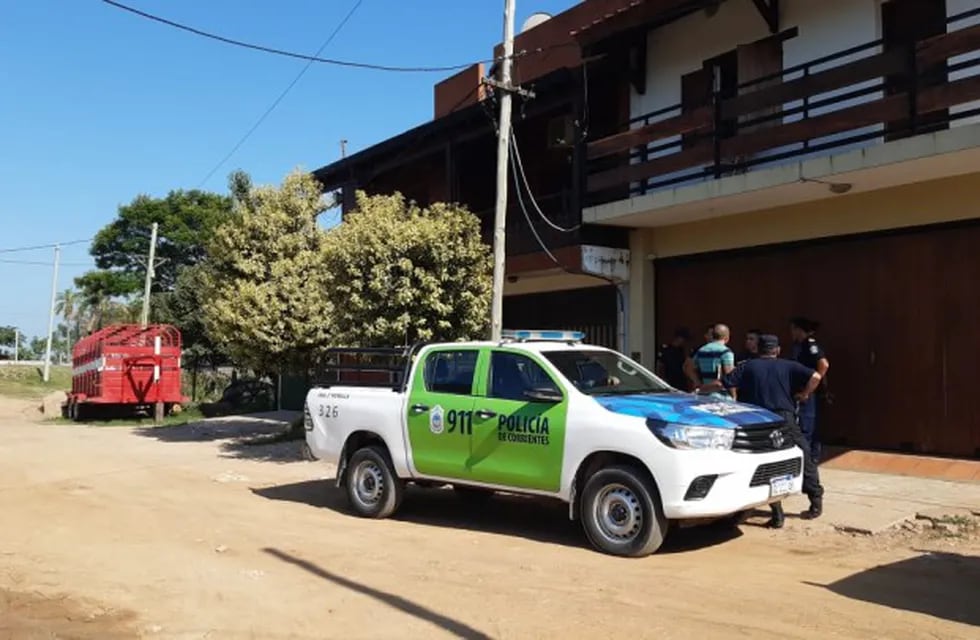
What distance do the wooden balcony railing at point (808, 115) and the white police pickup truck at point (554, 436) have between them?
455 cm

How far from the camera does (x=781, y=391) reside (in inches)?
327

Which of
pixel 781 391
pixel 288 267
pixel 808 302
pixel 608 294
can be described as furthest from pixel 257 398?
pixel 781 391

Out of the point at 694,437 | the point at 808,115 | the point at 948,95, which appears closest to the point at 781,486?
the point at 694,437

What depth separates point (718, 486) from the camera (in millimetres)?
6914

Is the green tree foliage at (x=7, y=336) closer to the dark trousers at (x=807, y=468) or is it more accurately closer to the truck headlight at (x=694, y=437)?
the dark trousers at (x=807, y=468)

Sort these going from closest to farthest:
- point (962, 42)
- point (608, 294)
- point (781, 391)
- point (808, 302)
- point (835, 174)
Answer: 1. point (781, 391)
2. point (962, 42)
3. point (835, 174)
4. point (808, 302)
5. point (608, 294)

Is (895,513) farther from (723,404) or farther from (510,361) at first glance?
(510,361)

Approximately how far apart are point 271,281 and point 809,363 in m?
11.1

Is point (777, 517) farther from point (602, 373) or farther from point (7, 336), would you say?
point (7, 336)

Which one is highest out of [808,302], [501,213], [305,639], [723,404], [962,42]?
[962,42]

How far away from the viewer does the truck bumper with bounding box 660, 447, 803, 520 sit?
686 cm

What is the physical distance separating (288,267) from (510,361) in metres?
9.60

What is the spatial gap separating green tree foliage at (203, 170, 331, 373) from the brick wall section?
16.3 ft

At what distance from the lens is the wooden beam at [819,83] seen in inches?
406
